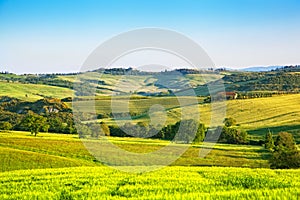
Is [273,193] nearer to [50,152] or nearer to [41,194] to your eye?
[41,194]

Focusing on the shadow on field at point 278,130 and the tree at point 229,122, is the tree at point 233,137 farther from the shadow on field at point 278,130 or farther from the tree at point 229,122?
the tree at point 229,122

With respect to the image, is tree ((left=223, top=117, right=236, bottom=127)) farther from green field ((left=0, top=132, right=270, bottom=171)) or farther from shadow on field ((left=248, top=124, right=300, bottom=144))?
green field ((left=0, top=132, right=270, bottom=171))

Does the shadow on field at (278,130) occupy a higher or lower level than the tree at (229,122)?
lower

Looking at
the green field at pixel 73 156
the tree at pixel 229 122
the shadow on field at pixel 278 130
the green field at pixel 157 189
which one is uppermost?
the green field at pixel 157 189

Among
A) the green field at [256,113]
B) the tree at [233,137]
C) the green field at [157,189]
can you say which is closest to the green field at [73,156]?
the tree at [233,137]

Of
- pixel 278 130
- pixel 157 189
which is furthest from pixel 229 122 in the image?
pixel 157 189

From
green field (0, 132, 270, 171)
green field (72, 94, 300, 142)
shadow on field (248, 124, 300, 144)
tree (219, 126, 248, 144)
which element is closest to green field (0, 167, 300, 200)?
green field (0, 132, 270, 171)

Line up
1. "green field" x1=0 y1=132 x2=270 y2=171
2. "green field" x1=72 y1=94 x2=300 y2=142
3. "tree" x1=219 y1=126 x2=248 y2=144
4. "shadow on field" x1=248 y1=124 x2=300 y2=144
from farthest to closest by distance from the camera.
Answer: "green field" x1=72 y1=94 x2=300 y2=142, "shadow on field" x1=248 y1=124 x2=300 y2=144, "tree" x1=219 y1=126 x2=248 y2=144, "green field" x1=0 y1=132 x2=270 y2=171

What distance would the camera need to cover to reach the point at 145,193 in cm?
1773

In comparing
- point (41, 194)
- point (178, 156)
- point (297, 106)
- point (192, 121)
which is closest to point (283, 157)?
point (178, 156)

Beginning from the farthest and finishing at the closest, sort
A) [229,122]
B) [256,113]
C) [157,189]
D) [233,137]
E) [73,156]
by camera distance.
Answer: [256,113] → [229,122] → [233,137] → [73,156] → [157,189]

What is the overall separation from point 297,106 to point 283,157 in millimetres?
136379

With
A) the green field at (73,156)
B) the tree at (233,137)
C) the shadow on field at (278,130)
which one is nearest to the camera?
the green field at (73,156)

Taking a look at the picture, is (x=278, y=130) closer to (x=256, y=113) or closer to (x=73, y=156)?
(x=256, y=113)
